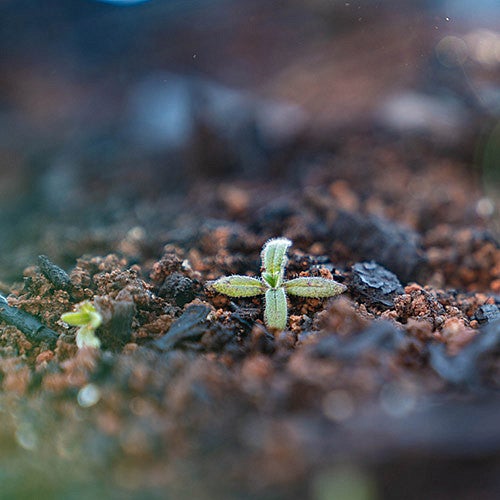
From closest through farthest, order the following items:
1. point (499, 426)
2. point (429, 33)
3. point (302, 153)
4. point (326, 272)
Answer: point (499, 426) < point (326, 272) < point (302, 153) < point (429, 33)

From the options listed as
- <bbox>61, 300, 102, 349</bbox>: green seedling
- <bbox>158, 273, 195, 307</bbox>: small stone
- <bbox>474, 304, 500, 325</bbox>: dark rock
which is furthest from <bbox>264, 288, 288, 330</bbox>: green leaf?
<bbox>474, 304, 500, 325</bbox>: dark rock

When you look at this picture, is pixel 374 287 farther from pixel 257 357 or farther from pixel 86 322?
pixel 86 322

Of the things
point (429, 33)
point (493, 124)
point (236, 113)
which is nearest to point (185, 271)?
point (236, 113)

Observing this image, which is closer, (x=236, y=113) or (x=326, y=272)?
(x=326, y=272)

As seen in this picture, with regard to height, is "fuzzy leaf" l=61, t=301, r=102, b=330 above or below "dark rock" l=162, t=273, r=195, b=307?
above

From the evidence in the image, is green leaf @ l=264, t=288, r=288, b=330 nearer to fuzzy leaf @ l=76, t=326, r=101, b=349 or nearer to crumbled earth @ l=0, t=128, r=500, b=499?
crumbled earth @ l=0, t=128, r=500, b=499

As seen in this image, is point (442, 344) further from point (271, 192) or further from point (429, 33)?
point (429, 33)
